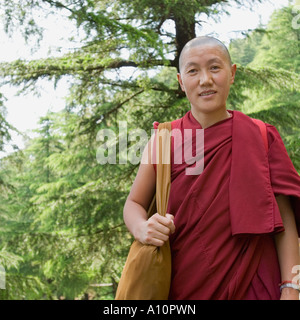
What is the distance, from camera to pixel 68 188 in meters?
13.5

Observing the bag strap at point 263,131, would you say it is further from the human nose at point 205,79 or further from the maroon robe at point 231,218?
the human nose at point 205,79

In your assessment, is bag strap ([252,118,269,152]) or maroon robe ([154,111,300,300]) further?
bag strap ([252,118,269,152])

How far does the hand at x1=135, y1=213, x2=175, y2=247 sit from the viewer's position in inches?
62.7

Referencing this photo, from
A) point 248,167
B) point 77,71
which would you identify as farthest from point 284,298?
point 77,71

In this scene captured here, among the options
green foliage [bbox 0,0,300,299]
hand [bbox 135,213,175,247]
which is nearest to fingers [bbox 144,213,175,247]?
hand [bbox 135,213,175,247]

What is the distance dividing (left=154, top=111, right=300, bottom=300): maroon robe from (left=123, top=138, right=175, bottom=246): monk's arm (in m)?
0.12

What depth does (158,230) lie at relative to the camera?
63.1 inches

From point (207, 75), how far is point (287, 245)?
845 millimetres

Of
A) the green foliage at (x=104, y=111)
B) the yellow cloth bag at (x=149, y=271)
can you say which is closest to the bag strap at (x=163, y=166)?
the yellow cloth bag at (x=149, y=271)

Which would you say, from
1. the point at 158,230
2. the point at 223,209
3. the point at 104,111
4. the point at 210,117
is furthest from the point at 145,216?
the point at 104,111

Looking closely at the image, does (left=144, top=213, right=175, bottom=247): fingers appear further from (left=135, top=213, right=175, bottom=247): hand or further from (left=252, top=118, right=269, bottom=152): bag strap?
(left=252, top=118, right=269, bottom=152): bag strap

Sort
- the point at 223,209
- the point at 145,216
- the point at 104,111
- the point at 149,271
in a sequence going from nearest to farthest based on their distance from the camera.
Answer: the point at 149,271
the point at 223,209
the point at 145,216
the point at 104,111

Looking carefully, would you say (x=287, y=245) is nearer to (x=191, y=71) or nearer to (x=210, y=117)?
(x=210, y=117)

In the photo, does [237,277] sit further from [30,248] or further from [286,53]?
[286,53]
